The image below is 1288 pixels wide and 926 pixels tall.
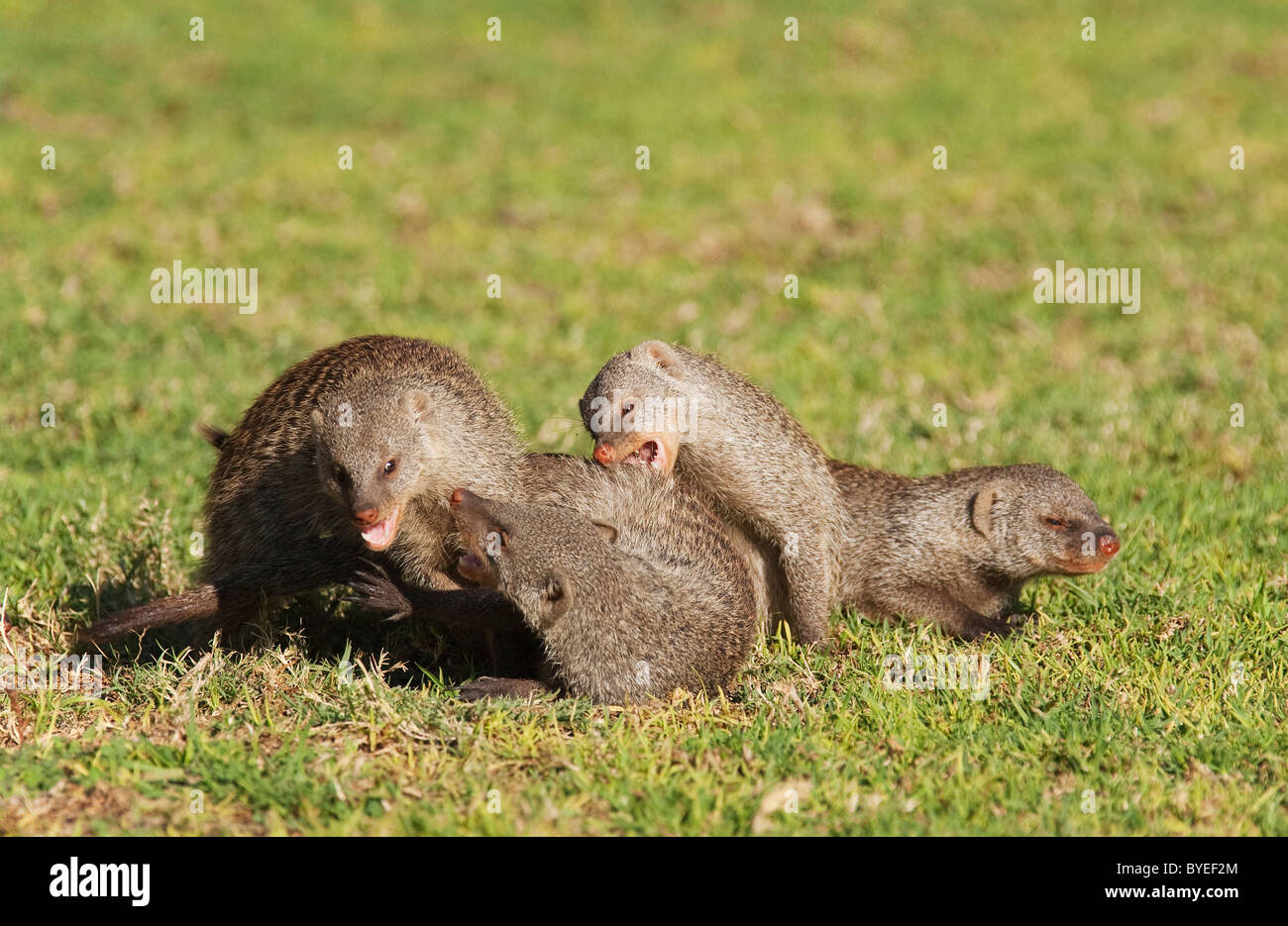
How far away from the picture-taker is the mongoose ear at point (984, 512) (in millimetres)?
5660

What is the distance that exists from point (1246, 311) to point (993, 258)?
5.64ft

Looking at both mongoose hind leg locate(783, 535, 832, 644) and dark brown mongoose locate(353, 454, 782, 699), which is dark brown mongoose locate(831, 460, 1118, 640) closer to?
mongoose hind leg locate(783, 535, 832, 644)

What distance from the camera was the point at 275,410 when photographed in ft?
17.1

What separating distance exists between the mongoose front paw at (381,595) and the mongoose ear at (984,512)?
2.34m

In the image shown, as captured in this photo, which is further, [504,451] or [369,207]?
[369,207]

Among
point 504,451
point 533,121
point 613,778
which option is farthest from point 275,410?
point 533,121

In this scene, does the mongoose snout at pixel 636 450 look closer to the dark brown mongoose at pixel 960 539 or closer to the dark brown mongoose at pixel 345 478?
the dark brown mongoose at pixel 345 478

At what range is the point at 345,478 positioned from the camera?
464 cm

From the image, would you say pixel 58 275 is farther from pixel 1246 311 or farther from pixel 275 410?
pixel 1246 311

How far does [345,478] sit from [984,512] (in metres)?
2.55

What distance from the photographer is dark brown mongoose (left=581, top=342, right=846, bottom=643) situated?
520 centimetres

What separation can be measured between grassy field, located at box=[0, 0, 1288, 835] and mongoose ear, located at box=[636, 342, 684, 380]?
3.57 ft

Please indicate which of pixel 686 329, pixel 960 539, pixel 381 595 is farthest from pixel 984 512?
pixel 686 329

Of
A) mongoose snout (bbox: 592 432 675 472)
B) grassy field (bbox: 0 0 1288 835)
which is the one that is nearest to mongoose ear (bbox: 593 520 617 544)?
mongoose snout (bbox: 592 432 675 472)
